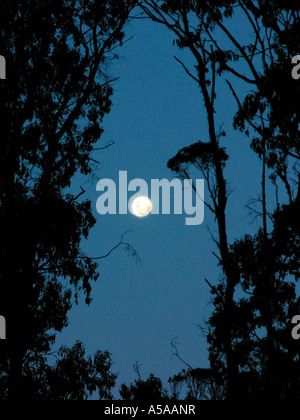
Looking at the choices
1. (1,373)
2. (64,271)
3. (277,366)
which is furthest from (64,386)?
(277,366)

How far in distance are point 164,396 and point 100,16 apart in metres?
16.1

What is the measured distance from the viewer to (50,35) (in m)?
16.2

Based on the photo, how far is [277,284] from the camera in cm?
1725

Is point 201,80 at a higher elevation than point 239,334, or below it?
higher

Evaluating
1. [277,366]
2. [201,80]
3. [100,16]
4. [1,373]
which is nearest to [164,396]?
[277,366]

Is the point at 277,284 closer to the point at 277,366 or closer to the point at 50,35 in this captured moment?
the point at 277,366

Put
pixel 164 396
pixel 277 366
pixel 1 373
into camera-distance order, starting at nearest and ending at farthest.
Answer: pixel 1 373, pixel 277 366, pixel 164 396

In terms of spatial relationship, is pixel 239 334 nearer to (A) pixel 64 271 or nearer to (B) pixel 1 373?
(A) pixel 64 271

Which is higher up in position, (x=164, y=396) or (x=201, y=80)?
(x=201, y=80)

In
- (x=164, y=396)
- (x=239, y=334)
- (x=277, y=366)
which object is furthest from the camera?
(x=164, y=396)
